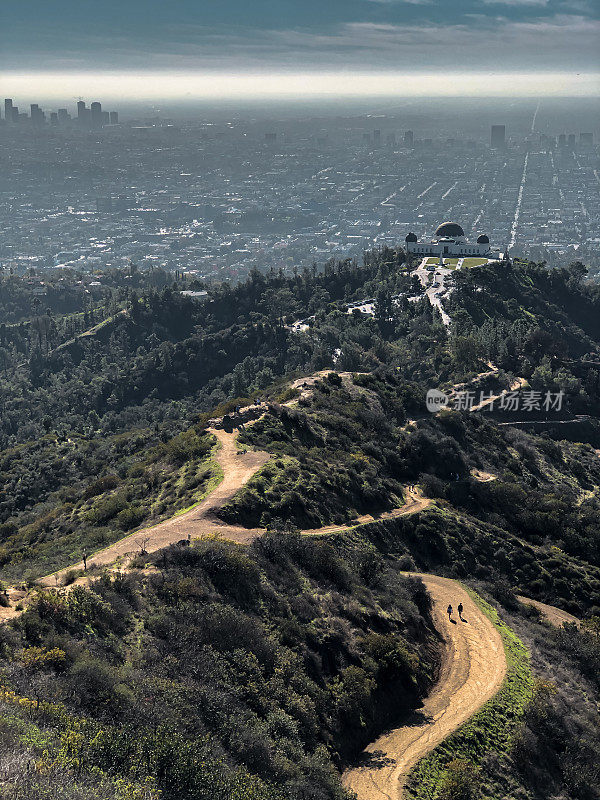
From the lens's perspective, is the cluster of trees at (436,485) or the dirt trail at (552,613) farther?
the cluster of trees at (436,485)

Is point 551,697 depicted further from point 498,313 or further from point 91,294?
point 91,294

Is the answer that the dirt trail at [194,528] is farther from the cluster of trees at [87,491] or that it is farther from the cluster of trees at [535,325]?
the cluster of trees at [535,325]

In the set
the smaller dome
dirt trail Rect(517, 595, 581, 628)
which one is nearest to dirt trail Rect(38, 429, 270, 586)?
dirt trail Rect(517, 595, 581, 628)

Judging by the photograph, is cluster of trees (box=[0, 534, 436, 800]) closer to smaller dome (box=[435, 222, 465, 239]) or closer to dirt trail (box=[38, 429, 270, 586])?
dirt trail (box=[38, 429, 270, 586])

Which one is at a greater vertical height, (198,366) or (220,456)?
(220,456)

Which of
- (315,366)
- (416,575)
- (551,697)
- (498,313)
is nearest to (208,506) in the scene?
(416,575)

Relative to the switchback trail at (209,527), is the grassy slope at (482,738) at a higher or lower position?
lower

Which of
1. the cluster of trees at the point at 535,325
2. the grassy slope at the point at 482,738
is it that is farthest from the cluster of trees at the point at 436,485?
the cluster of trees at the point at 535,325
